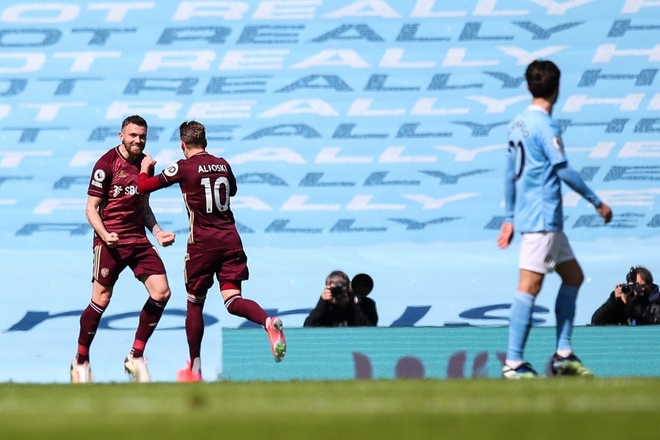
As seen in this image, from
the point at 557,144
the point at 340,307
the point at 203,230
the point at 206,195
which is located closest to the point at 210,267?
the point at 203,230

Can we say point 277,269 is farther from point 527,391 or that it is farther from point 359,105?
point 527,391

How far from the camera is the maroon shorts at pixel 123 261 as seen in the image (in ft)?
27.3

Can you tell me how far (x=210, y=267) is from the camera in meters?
7.88

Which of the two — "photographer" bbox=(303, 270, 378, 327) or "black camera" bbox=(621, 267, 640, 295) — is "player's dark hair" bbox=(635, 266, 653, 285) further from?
"photographer" bbox=(303, 270, 378, 327)

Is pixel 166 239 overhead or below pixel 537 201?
overhead

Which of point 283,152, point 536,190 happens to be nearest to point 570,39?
point 283,152

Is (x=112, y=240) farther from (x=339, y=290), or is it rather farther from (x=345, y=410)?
(x=345, y=410)

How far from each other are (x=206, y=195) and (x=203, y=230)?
24 centimetres

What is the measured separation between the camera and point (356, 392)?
5.02m

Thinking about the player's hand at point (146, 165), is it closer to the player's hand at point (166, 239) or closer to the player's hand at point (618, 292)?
the player's hand at point (166, 239)

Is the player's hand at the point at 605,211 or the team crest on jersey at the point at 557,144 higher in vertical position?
the team crest on jersey at the point at 557,144

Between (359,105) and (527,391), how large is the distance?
6658 millimetres

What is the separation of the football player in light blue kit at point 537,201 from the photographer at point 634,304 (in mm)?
3434

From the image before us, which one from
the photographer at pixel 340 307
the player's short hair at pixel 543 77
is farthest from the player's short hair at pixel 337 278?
the player's short hair at pixel 543 77
